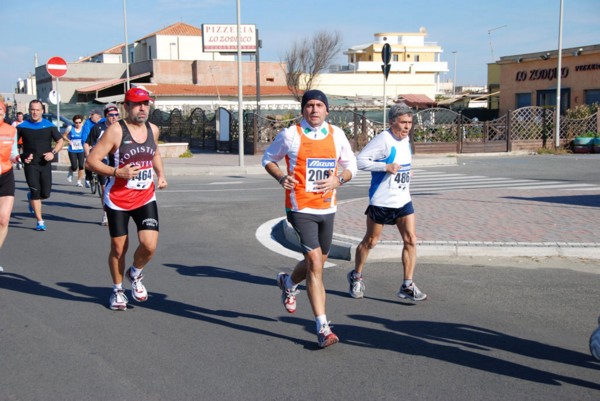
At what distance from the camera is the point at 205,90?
58.2 m

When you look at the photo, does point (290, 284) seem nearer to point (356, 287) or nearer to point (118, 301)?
point (356, 287)

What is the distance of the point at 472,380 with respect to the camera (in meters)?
4.67

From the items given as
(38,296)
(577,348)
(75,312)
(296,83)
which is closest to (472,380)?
(577,348)

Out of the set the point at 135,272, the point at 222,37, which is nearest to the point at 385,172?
the point at 135,272

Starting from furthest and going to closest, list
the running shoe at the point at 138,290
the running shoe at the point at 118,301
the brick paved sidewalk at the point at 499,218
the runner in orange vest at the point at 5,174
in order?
1. the brick paved sidewalk at the point at 499,218
2. the runner in orange vest at the point at 5,174
3. the running shoe at the point at 138,290
4. the running shoe at the point at 118,301

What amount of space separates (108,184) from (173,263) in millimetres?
2408

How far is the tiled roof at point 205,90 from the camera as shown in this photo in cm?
5653

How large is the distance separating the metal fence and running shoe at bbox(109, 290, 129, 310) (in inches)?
866

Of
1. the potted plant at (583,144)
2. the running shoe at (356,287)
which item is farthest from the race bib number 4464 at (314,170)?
the potted plant at (583,144)

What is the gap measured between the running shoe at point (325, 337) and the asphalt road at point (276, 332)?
0.07 m

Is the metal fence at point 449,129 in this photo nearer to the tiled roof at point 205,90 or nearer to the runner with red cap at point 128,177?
the runner with red cap at point 128,177

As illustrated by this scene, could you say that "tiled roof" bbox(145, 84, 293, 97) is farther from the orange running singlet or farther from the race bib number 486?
the orange running singlet

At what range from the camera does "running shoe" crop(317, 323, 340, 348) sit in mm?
5281

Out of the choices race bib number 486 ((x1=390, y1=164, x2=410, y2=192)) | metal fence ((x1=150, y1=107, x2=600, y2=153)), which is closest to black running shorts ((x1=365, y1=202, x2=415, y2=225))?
race bib number 486 ((x1=390, y1=164, x2=410, y2=192))
